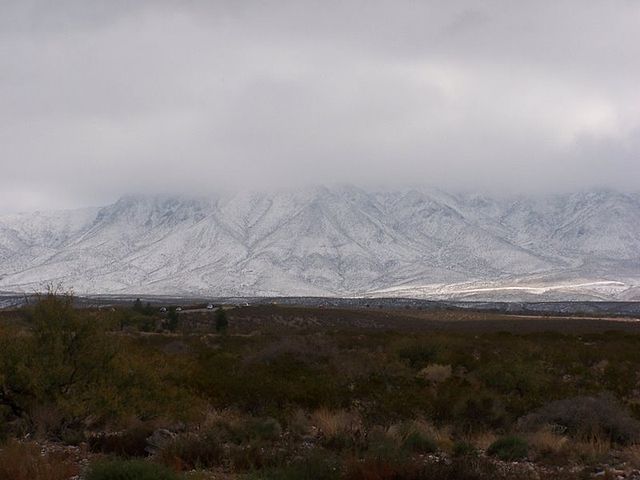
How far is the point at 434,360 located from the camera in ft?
90.6

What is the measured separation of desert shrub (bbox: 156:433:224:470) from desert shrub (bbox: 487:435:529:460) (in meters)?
4.72

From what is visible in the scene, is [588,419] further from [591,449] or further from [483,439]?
[483,439]

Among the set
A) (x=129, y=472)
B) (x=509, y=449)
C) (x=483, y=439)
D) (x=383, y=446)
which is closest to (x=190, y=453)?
(x=129, y=472)

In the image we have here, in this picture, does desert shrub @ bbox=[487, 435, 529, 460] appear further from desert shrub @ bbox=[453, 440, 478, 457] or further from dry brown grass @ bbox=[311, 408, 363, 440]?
dry brown grass @ bbox=[311, 408, 363, 440]

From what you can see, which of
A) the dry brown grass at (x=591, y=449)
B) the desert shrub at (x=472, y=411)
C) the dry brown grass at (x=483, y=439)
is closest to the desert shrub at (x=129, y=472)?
the dry brown grass at (x=483, y=439)

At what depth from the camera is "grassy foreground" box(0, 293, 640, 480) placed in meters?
10.0

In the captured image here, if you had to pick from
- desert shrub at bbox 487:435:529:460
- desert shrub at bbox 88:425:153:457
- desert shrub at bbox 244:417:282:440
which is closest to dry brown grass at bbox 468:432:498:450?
desert shrub at bbox 487:435:529:460

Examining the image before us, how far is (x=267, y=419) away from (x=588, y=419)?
6.54 meters

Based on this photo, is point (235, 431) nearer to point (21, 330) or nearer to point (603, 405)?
point (21, 330)

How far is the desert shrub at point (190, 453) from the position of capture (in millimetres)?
10578

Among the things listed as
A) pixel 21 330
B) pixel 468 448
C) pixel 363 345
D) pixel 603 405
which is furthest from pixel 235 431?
pixel 363 345

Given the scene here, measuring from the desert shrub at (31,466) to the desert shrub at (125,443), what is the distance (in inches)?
44.8

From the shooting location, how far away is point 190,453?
11.0m

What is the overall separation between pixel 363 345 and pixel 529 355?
337 inches
